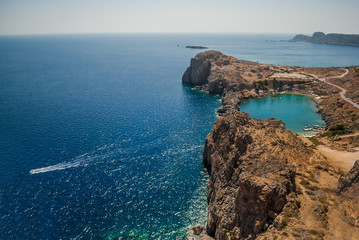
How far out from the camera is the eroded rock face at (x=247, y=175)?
33.8 m

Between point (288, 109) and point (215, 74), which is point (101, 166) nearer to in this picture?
point (288, 109)

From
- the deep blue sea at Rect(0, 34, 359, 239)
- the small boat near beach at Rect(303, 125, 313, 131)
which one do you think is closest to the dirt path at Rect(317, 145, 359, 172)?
the small boat near beach at Rect(303, 125, 313, 131)

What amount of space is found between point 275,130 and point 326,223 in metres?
28.6

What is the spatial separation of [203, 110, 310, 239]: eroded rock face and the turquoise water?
145ft

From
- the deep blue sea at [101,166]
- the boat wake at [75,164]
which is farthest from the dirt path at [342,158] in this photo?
the boat wake at [75,164]

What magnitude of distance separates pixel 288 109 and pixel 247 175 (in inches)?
3807

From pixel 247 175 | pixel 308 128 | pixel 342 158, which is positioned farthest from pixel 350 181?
pixel 308 128

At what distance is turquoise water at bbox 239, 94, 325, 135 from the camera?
331ft

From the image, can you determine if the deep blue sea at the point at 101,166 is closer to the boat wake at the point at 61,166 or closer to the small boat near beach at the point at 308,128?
the boat wake at the point at 61,166

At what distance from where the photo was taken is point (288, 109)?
120 meters

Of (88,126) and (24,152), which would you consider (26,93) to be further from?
(24,152)

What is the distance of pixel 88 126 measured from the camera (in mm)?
93500

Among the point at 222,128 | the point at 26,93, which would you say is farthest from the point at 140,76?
the point at 222,128

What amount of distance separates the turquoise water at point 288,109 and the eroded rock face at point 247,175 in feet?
145
